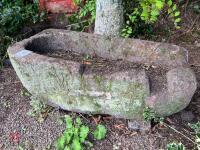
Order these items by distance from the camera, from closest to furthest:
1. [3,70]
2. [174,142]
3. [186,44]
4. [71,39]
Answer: [174,142], [71,39], [3,70], [186,44]

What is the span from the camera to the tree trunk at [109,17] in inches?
131

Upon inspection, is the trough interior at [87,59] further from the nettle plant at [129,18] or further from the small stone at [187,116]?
the nettle plant at [129,18]

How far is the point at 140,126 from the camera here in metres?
2.66

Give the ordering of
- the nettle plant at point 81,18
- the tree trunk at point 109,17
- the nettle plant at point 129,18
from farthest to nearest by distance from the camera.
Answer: the nettle plant at point 81,18 → the nettle plant at point 129,18 → the tree trunk at point 109,17

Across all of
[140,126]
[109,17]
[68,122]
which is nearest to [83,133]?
[68,122]

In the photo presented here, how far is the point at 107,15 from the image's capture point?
337 centimetres

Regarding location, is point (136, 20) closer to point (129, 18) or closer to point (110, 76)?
point (129, 18)

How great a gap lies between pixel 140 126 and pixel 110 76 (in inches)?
20.9

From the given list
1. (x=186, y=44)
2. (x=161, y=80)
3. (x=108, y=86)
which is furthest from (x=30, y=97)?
(x=186, y=44)

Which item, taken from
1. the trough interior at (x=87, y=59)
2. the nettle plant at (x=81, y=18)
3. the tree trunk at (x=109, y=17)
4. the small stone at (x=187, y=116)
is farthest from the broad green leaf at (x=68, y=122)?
the nettle plant at (x=81, y=18)

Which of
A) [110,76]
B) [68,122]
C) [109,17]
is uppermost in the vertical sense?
[109,17]

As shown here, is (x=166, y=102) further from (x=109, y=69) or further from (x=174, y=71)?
(x=109, y=69)

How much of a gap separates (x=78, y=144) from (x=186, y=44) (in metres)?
2.08

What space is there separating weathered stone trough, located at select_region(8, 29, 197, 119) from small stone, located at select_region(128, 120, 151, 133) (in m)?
0.08
